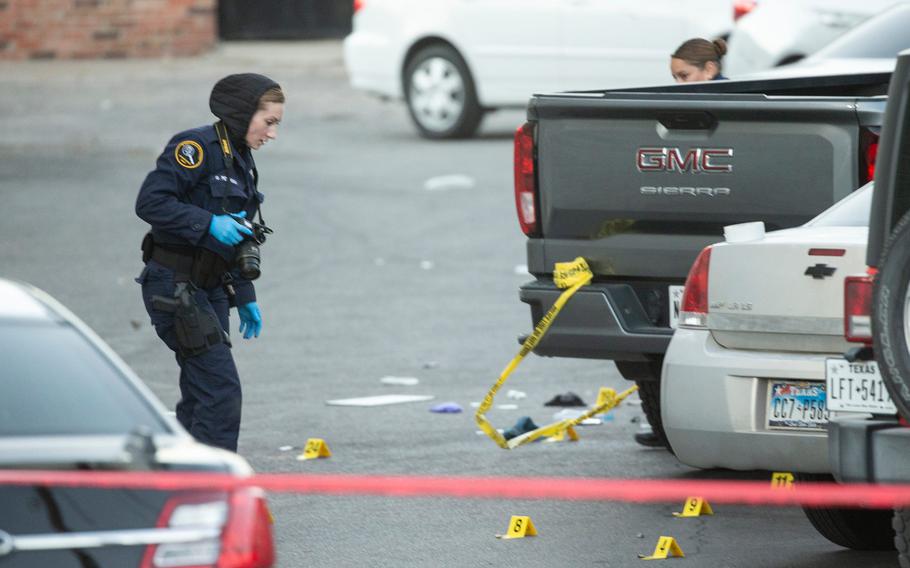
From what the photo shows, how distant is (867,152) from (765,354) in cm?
129

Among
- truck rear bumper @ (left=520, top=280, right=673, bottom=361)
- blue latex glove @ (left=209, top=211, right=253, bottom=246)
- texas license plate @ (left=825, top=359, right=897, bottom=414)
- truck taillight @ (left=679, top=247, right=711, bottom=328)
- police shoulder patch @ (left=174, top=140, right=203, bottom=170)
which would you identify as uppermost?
police shoulder patch @ (left=174, top=140, right=203, bottom=170)

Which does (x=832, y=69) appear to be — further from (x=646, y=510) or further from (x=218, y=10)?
(x=218, y=10)

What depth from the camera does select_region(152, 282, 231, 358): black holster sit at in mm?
6887

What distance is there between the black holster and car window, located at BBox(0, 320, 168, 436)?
7.03ft

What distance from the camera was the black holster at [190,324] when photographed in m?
6.89

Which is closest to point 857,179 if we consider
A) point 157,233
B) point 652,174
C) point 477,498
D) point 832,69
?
point 652,174

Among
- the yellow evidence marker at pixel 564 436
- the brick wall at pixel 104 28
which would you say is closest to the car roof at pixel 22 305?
the yellow evidence marker at pixel 564 436

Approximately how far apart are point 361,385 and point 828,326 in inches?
175

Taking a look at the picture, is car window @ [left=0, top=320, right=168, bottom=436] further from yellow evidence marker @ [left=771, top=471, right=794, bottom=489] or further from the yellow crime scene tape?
yellow evidence marker @ [left=771, top=471, right=794, bottom=489]

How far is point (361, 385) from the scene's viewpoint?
33.8 ft

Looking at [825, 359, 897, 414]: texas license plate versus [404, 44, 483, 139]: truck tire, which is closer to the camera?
[825, 359, 897, 414]: texas license plate

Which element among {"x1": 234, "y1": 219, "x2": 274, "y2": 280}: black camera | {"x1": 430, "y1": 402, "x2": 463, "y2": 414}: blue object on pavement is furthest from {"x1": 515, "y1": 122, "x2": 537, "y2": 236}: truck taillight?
{"x1": 430, "y1": 402, "x2": 463, "y2": 414}: blue object on pavement

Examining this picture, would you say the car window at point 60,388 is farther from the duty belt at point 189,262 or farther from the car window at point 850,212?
the car window at point 850,212

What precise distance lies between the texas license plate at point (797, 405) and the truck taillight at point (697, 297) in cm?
39
